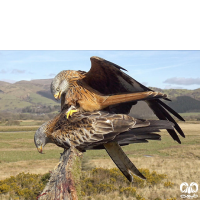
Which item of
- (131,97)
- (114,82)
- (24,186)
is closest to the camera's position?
(131,97)

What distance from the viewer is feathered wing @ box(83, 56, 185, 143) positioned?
3566mm

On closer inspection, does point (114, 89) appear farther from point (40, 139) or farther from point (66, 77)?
point (40, 139)

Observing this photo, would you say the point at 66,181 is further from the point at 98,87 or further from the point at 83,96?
the point at 98,87

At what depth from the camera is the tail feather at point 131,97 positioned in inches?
129

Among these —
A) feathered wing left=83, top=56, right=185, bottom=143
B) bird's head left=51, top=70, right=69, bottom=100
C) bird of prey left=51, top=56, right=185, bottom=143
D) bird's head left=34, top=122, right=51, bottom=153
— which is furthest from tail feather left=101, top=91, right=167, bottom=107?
bird's head left=34, top=122, right=51, bottom=153

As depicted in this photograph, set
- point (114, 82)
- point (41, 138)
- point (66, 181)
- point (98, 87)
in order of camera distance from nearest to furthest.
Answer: point (66, 181) < point (114, 82) < point (98, 87) < point (41, 138)

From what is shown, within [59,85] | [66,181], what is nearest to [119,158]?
[66,181]

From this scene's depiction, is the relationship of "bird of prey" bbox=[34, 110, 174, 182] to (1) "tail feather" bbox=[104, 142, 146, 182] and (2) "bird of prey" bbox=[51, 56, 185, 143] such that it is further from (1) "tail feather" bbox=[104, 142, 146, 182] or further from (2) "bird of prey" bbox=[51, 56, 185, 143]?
(2) "bird of prey" bbox=[51, 56, 185, 143]

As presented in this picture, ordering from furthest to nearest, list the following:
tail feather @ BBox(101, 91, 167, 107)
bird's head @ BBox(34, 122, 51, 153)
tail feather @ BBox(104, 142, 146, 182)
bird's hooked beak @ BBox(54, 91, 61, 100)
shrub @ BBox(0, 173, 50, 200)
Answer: shrub @ BBox(0, 173, 50, 200) < bird's head @ BBox(34, 122, 51, 153) < tail feather @ BBox(104, 142, 146, 182) < bird's hooked beak @ BBox(54, 91, 61, 100) < tail feather @ BBox(101, 91, 167, 107)

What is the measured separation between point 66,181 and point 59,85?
5.09ft

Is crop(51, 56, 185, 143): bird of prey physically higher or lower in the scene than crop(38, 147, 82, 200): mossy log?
higher

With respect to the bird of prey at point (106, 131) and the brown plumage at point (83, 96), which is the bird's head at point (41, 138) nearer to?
the bird of prey at point (106, 131)

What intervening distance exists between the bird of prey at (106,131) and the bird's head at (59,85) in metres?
0.46

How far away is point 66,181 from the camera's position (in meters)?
3.48
